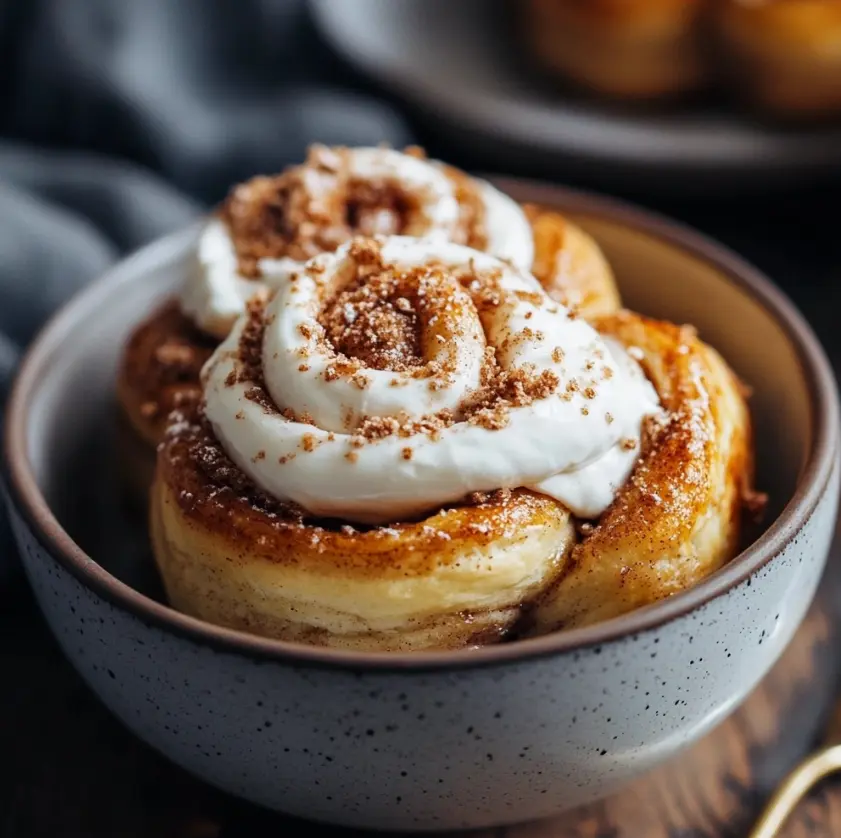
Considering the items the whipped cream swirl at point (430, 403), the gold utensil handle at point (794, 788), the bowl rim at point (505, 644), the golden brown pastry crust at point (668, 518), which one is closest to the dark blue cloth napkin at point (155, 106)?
the bowl rim at point (505, 644)

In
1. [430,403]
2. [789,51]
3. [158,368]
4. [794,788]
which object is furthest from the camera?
[789,51]

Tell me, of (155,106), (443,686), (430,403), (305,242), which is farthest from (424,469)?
(155,106)

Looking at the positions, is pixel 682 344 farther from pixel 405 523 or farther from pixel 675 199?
pixel 675 199

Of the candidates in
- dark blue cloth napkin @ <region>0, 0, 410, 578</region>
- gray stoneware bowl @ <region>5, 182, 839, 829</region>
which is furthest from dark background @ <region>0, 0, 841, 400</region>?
gray stoneware bowl @ <region>5, 182, 839, 829</region>

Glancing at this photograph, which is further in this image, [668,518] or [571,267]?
[571,267]

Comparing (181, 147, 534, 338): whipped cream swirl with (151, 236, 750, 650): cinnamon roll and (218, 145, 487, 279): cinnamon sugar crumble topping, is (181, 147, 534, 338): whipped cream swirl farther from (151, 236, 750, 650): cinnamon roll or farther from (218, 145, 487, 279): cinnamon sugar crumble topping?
(151, 236, 750, 650): cinnamon roll

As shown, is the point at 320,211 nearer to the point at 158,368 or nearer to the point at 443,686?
the point at 158,368
